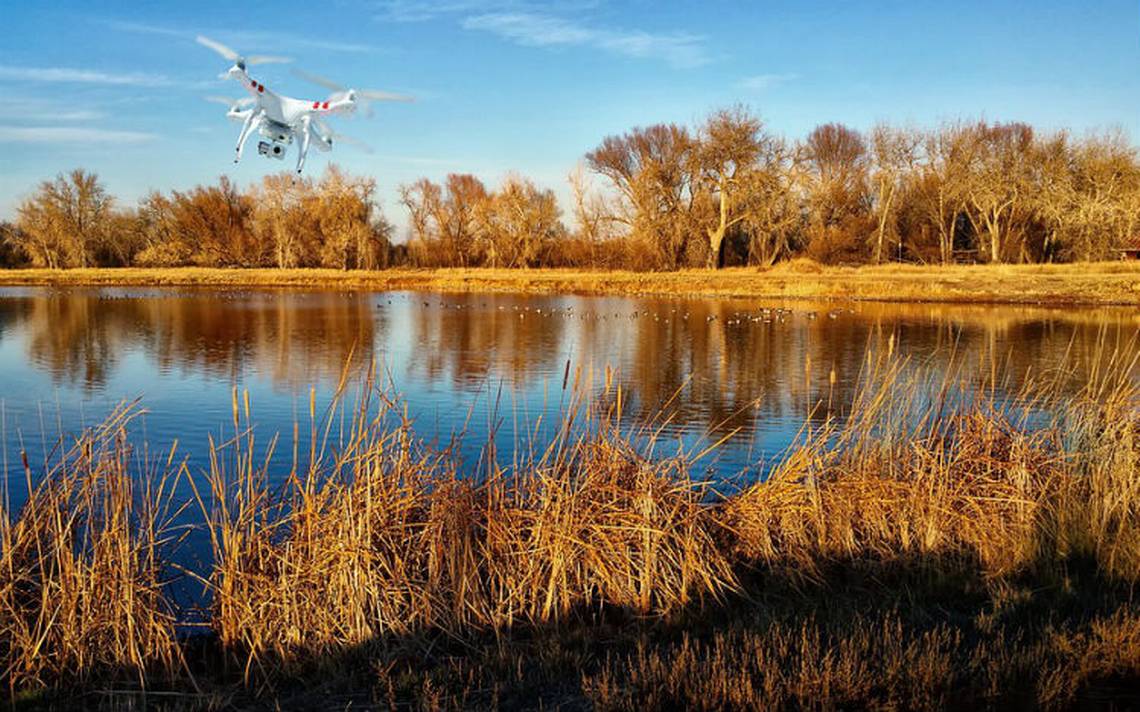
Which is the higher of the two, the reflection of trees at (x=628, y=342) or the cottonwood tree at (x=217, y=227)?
the cottonwood tree at (x=217, y=227)

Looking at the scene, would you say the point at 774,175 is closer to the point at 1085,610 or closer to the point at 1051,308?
the point at 1051,308

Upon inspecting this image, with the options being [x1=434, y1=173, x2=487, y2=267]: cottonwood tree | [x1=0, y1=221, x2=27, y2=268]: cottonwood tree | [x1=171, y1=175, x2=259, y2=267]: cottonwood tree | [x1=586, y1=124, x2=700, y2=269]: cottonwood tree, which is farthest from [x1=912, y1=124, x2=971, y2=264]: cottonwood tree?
[x1=0, y1=221, x2=27, y2=268]: cottonwood tree

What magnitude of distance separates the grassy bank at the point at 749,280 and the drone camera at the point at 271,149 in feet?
125

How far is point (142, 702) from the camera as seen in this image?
4.64m

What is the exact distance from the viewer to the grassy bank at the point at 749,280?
138 ft

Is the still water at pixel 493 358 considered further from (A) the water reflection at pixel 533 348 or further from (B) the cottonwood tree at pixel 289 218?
(B) the cottonwood tree at pixel 289 218

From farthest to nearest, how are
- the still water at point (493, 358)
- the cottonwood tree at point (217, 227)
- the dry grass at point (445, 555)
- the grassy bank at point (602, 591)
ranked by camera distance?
the cottonwood tree at point (217, 227)
the still water at point (493, 358)
the dry grass at point (445, 555)
the grassy bank at point (602, 591)

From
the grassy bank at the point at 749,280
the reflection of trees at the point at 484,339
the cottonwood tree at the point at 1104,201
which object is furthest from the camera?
the cottonwood tree at the point at 1104,201

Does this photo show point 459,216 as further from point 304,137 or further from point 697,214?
point 304,137

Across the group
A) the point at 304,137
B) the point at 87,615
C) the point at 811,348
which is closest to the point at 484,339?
the point at 811,348

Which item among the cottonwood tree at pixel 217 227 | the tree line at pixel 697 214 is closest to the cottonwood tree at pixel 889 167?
the tree line at pixel 697 214

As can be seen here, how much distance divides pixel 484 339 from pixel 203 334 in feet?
29.0

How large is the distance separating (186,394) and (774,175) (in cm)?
4932

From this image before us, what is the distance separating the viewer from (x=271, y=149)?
9.45 m
